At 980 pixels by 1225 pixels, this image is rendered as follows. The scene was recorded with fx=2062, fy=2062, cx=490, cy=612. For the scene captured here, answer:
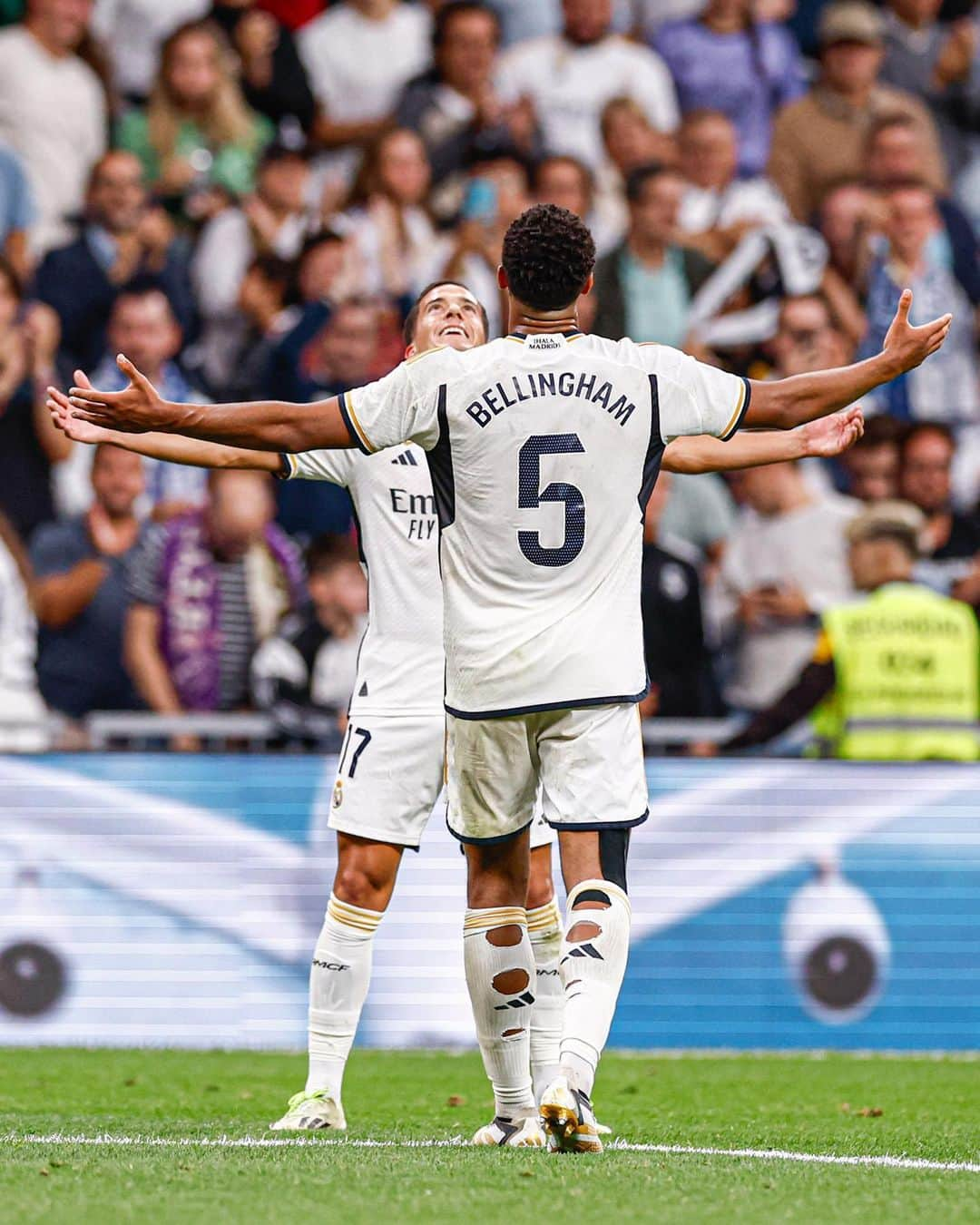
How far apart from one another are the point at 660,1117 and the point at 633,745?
80.2 inches

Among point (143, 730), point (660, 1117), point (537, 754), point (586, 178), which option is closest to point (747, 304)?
point (586, 178)

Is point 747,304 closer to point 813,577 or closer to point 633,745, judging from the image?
point 813,577

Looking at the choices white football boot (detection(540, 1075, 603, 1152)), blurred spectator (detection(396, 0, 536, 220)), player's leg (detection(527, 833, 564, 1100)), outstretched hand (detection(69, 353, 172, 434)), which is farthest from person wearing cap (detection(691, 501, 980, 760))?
outstretched hand (detection(69, 353, 172, 434))

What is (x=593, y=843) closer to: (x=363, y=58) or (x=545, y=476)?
(x=545, y=476)

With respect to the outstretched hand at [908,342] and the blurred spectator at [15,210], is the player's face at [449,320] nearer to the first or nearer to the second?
the outstretched hand at [908,342]

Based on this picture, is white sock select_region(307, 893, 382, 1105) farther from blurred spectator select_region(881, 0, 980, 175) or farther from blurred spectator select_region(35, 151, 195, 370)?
blurred spectator select_region(881, 0, 980, 175)

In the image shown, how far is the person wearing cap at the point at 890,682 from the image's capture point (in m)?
9.93

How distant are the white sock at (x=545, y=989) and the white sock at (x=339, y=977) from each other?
509 mm

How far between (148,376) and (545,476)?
734cm

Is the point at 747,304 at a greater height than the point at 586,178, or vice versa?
the point at 586,178

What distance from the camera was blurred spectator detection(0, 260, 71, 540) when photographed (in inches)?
472

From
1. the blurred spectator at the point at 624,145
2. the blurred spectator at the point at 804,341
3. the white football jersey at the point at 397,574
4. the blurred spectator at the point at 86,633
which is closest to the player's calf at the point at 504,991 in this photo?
the white football jersey at the point at 397,574

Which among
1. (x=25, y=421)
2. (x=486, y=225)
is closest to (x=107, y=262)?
(x=25, y=421)

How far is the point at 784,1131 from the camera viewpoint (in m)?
6.19
